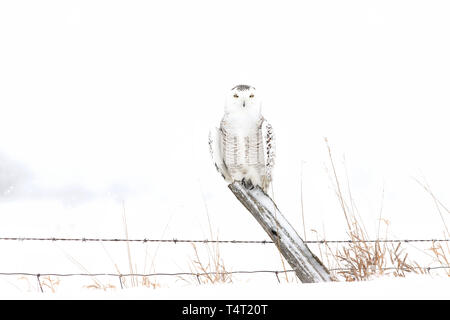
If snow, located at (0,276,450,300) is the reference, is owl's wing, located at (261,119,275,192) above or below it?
above

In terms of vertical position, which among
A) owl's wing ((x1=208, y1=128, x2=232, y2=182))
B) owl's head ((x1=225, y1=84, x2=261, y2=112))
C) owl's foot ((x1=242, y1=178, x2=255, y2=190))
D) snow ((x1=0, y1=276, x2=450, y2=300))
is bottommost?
snow ((x1=0, y1=276, x2=450, y2=300))

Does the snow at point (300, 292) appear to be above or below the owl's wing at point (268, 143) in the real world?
below

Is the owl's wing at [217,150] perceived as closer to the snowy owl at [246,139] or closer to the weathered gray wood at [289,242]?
the snowy owl at [246,139]

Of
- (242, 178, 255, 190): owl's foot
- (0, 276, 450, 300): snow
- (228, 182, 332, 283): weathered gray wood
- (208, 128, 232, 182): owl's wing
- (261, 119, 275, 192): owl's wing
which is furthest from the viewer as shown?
(208, 128, 232, 182): owl's wing

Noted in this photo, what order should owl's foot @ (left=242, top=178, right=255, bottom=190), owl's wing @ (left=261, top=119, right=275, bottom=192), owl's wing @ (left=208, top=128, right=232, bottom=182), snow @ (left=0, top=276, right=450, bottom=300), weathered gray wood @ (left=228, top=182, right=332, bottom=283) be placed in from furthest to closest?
owl's wing @ (left=208, top=128, right=232, bottom=182) → owl's wing @ (left=261, top=119, right=275, bottom=192) → owl's foot @ (left=242, top=178, right=255, bottom=190) → weathered gray wood @ (left=228, top=182, right=332, bottom=283) → snow @ (left=0, top=276, right=450, bottom=300)

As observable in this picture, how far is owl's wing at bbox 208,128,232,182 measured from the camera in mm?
3781

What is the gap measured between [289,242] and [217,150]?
3.29ft

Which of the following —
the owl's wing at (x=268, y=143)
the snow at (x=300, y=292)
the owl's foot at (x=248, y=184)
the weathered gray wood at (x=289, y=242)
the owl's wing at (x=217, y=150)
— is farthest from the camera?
the owl's wing at (x=217, y=150)

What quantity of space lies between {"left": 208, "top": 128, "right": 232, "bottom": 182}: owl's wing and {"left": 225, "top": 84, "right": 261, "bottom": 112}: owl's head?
0.22 m

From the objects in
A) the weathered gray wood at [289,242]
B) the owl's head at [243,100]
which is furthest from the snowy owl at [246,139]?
the weathered gray wood at [289,242]

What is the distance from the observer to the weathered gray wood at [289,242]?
3053mm

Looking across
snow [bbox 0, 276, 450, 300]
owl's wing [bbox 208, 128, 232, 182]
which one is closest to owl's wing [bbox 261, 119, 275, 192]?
owl's wing [bbox 208, 128, 232, 182]

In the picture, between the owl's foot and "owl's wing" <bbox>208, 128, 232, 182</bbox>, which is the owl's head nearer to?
"owl's wing" <bbox>208, 128, 232, 182</bbox>
